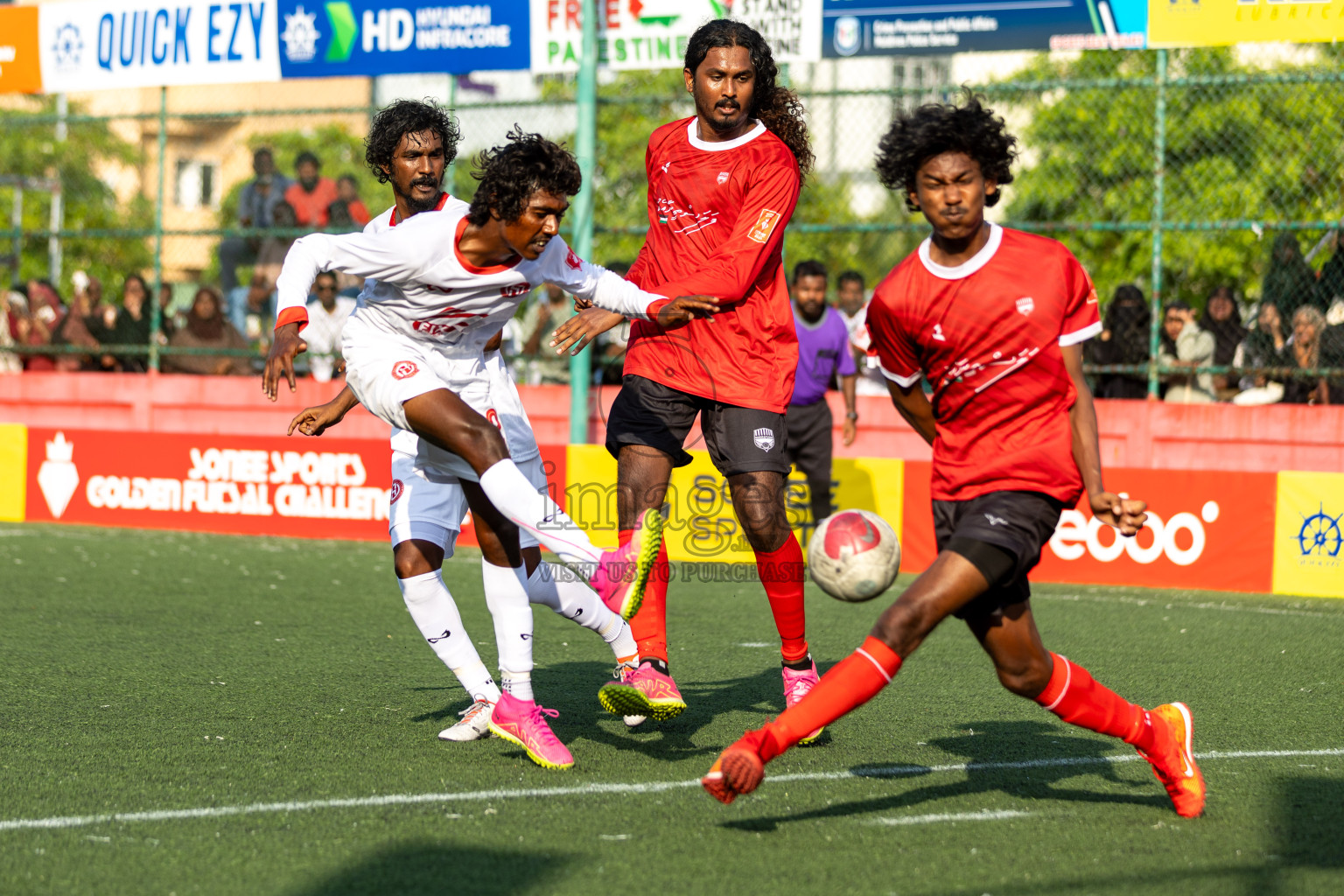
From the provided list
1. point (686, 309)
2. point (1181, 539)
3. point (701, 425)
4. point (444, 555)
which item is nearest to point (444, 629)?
point (444, 555)

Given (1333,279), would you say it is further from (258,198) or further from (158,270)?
(158,270)

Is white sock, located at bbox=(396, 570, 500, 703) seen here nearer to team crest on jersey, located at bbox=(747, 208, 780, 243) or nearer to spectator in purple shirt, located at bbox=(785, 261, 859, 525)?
team crest on jersey, located at bbox=(747, 208, 780, 243)

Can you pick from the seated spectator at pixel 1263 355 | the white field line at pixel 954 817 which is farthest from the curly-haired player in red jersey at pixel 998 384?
the seated spectator at pixel 1263 355

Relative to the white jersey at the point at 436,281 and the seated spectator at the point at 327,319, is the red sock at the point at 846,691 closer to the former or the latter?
the white jersey at the point at 436,281

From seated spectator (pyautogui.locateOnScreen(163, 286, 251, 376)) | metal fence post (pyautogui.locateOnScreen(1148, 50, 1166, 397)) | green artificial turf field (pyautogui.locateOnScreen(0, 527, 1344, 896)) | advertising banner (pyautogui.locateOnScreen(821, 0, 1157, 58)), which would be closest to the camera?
green artificial turf field (pyautogui.locateOnScreen(0, 527, 1344, 896))

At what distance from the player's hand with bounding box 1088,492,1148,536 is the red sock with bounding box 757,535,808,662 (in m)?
1.75

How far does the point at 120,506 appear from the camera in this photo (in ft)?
44.0

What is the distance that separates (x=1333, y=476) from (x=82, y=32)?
13084 mm

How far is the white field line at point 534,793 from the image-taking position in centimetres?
423

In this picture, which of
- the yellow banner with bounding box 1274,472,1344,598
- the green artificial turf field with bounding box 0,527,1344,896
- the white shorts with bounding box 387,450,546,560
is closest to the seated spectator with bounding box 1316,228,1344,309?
the yellow banner with bounding box 1274,472,1344,598

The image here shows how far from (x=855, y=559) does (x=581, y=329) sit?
127cm

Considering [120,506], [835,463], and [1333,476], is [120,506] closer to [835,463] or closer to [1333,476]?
[835,463]

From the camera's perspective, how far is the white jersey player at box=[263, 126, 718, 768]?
478cm

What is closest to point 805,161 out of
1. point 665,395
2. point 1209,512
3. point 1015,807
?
point 665,395
